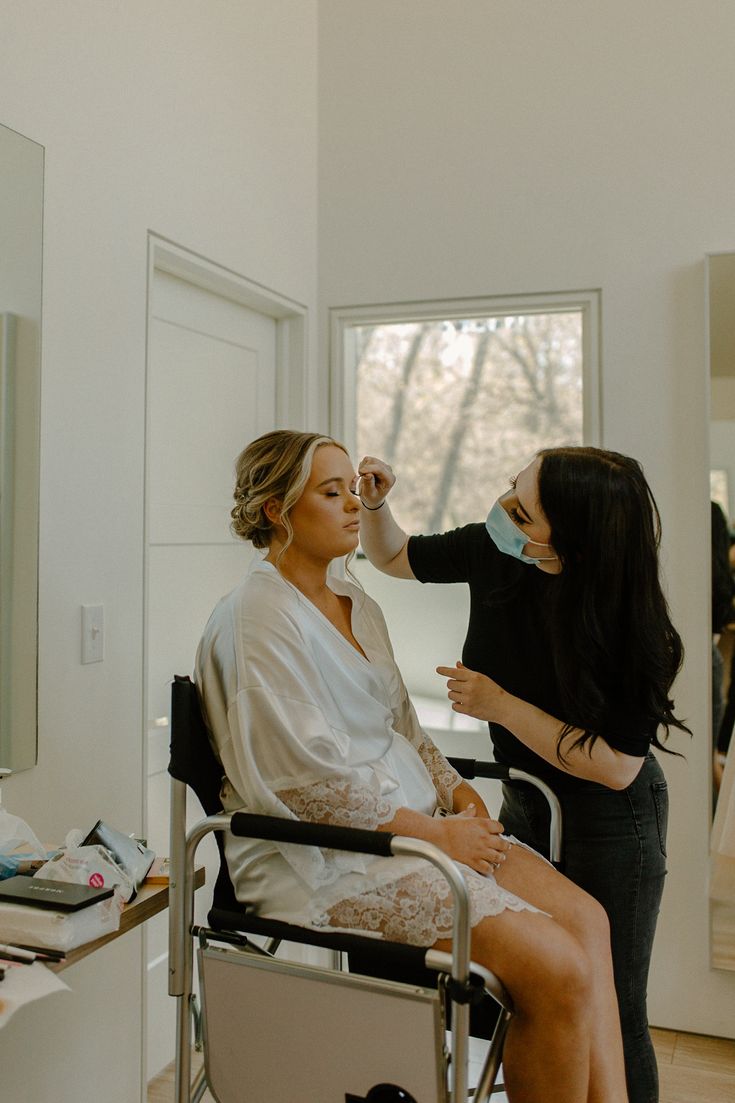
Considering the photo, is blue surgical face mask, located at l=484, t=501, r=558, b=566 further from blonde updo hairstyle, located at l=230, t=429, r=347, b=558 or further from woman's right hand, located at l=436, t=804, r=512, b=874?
woman's right hand, located at l=436, t=804, r=512, b=874

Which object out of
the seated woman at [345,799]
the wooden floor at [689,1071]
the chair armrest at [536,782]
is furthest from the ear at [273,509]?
the wooden floor at [689,1071]

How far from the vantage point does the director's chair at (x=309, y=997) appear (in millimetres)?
1349

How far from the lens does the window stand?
9.32 feet

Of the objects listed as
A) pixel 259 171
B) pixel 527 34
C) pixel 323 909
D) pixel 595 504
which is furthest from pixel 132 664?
pixel 527 34

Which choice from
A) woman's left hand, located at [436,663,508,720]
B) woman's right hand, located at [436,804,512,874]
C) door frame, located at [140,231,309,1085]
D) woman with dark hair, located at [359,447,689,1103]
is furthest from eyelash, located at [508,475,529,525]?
door frame, located at [140,231,309,1085]

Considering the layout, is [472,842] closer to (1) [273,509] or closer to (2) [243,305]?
(1) [273,509]

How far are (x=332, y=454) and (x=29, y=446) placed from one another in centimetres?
56

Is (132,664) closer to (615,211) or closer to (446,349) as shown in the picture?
(446,349)

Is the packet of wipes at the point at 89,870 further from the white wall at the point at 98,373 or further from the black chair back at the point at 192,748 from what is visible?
the white wall at the point at 98,373

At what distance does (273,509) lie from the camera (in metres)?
1.77

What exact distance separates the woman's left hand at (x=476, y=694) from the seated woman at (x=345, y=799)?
14cm

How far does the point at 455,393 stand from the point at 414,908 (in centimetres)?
182

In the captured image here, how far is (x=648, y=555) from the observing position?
1677mm

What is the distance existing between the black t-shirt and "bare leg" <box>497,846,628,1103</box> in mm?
232
